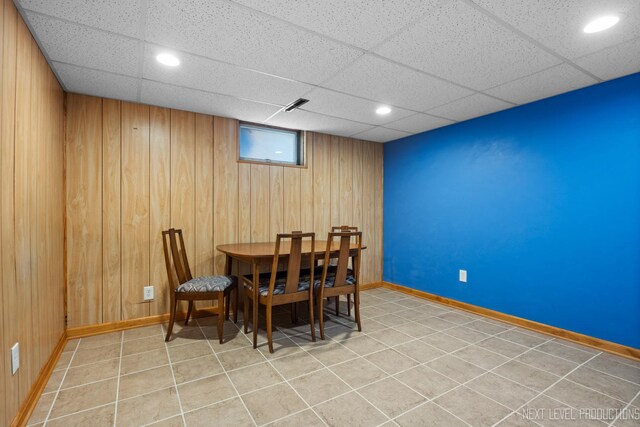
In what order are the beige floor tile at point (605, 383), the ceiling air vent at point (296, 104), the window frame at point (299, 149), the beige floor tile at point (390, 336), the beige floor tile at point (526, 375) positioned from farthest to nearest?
the window frame at point (299, 149), the ceiling air vent at point (296, 104), the beige floor tile at point (390, 336), the beige floor tile at point (526, 375), the beige floor tile at point (605, 383)

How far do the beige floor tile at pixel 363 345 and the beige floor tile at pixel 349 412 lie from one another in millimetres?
647

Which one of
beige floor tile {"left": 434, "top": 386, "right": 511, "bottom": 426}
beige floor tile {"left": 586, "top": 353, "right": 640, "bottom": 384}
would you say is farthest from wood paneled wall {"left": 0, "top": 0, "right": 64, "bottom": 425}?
beige floor tile {"left": 586, "top": 353, "right": 640, "bottom": 384}

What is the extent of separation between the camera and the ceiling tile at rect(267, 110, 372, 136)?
11.5 ft

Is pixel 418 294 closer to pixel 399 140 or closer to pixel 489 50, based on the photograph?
pixel 399 140

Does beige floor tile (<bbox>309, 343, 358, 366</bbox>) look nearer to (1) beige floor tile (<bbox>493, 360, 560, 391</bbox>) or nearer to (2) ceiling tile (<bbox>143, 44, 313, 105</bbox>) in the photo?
(1) beige floor tile (<bbox>493, 360, 560, 391</bbox>)

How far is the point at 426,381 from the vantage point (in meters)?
2.06

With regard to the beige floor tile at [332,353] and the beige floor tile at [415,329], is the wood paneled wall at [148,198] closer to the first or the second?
the beige floor tile at [332,353]

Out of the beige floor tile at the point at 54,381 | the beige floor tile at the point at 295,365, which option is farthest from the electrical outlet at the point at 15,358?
the beige floor tile at the point at 295,365

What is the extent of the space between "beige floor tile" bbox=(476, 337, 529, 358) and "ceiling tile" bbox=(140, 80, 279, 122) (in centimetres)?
307

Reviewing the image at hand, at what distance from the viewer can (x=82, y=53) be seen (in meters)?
2.10

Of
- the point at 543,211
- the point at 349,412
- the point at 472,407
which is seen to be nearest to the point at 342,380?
the point at 349,412

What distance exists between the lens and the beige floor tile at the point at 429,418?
164 centimetres

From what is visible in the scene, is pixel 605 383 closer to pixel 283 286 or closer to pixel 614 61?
pixel 614 61

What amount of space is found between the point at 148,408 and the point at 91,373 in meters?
0.74
